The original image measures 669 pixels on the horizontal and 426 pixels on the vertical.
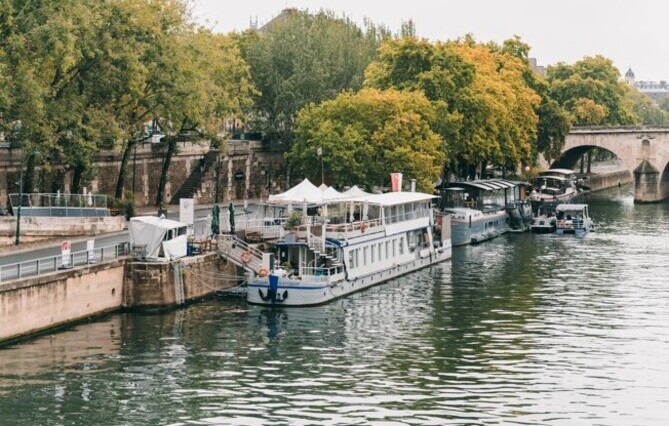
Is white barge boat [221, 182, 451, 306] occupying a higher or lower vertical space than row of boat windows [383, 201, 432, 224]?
lower

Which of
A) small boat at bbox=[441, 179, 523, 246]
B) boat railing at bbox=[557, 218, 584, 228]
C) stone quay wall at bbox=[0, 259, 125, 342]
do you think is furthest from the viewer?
boat railing at bbox=[557, 218, 584, 228]

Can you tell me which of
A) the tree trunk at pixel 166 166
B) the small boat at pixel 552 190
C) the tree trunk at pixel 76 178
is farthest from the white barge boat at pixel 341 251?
the small boat at pixel 552 190

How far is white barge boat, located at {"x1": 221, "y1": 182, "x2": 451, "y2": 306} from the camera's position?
71.2 metres

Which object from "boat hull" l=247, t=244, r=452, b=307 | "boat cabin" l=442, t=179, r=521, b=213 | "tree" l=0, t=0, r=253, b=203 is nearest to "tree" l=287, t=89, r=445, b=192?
"boat cabin" l=442, t=179, r=521, b=213

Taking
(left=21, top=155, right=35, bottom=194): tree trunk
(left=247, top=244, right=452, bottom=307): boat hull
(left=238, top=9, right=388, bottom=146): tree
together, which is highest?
(left=238, top=9, right=388, bottom=146): tree

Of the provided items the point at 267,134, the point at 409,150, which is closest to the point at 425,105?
the point at 409,150

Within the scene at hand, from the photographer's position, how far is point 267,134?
123 meters

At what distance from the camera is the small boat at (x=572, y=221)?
383 ft

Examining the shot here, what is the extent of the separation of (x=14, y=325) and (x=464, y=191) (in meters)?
64.6

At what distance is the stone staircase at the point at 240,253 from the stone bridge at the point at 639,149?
93258mm

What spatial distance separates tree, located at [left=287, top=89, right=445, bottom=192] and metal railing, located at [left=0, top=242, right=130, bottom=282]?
112 ft

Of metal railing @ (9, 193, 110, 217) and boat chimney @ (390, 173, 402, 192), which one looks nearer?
metal railing @ (9, 193, 110, 217)

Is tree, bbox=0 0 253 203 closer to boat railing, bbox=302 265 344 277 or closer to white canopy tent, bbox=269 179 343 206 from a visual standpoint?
white canopy tent, bbox=269 179 343 206

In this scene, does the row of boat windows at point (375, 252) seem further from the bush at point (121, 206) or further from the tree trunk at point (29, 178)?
the tree trunk at point (29, 178)
